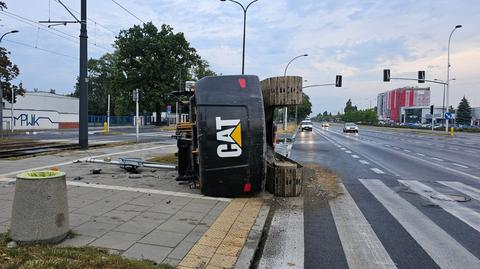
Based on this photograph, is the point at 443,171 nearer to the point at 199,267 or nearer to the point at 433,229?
the point at 433,229

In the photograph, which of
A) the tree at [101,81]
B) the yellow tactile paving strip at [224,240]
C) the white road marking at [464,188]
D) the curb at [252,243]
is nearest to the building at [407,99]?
the tree at [101,81]

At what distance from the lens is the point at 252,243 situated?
5.16 metres

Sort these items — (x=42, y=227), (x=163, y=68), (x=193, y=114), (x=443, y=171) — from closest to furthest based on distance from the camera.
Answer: (x=42, y=227) → (x=193, y=114) → (x=443, y=171) → (x=163, y=68)

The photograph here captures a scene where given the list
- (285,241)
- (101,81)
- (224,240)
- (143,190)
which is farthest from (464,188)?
(101,81)

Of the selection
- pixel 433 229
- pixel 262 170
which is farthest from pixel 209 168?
pixel 433 229

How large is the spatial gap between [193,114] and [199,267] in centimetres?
500

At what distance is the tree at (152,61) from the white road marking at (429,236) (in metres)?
55.0

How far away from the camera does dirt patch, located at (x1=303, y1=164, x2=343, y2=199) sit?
29.6 feet

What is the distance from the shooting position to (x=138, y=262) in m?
4.11

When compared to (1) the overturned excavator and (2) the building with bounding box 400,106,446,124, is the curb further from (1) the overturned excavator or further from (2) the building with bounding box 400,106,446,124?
(2) the building with bounding box 400,106,446,124

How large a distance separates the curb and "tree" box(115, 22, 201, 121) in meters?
55.8

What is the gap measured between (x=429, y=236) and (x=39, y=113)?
53.1 meters

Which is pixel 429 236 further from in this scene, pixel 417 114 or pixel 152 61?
pixel 417 114

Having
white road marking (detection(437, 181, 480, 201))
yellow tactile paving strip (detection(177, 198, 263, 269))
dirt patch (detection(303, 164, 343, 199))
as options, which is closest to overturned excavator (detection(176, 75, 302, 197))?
yellow tactile paving strip (detection(177, 198, 263, 269))
